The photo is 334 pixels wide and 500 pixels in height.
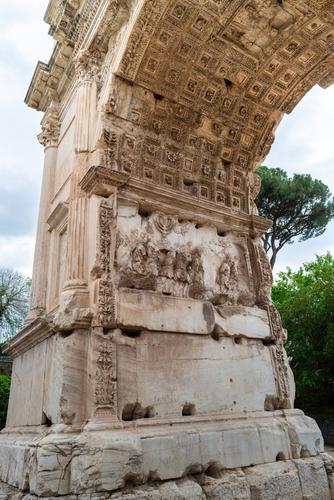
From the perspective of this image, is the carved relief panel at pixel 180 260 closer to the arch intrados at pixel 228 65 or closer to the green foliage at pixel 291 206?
the arch intrados at pixel 228 65

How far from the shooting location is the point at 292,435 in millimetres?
5031

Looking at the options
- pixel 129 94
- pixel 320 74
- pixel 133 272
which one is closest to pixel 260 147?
pixel 320 74

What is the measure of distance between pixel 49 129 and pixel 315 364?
41.2ft

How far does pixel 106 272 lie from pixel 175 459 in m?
2.01

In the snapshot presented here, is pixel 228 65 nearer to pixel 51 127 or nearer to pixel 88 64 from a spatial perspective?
pixel 88 64

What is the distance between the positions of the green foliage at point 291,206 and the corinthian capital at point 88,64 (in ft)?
50.0

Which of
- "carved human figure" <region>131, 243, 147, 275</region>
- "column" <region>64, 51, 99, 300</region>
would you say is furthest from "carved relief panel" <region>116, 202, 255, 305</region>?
"column" <region>64, 51, 99, 300</region>

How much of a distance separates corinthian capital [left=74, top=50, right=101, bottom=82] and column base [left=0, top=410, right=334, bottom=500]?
4.44m

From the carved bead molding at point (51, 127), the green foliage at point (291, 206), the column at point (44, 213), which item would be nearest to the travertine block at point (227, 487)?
the column at point (44, 213)

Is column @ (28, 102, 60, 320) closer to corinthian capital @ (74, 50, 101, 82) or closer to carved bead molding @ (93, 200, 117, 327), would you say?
corinthian capital @ (74, 50, 101, 82)

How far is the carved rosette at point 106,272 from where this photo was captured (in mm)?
4203

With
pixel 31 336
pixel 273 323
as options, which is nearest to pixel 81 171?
pixel 31 336

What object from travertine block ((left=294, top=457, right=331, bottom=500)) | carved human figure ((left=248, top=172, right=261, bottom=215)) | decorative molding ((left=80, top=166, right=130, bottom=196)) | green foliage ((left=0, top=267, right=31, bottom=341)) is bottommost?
travertine block ((left=294, top=457, right=331, bottom=500))

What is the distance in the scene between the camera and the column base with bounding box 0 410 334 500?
3504 millimetres
